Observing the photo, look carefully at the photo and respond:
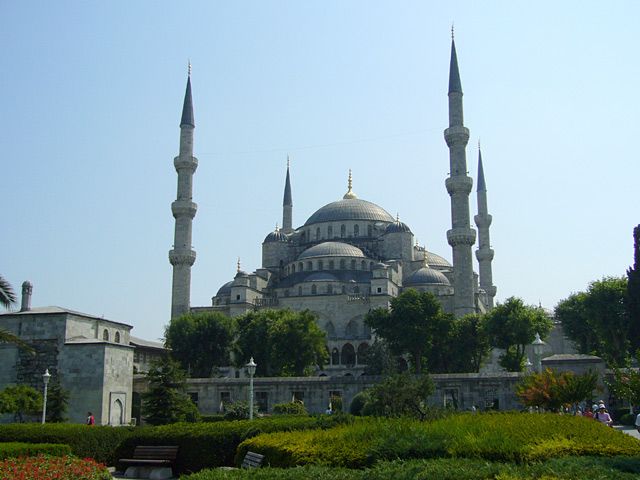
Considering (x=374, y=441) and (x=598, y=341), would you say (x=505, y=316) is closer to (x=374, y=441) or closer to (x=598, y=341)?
(x=598, y=341)

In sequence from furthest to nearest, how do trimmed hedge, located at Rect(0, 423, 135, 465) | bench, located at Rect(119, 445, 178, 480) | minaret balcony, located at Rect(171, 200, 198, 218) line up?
minaret balcony, located at Rect(171, 200, 198, 218)
trimmed hedge, located at Rect(0, 423, 135, 465)
bench, located at Rect(119, 445, 178, 480)

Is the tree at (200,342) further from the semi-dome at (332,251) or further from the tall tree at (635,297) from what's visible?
the tall tree at (635,297)

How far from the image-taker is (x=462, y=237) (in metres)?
42.6

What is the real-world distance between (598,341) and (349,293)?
18.3 m

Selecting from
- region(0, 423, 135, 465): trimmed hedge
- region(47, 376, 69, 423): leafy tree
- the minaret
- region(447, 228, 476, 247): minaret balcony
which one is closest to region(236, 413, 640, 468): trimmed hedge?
region(0, 423, 135, 465): trimmed hedge

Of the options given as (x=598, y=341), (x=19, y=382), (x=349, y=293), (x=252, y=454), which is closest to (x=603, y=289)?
(x=598, y=341)

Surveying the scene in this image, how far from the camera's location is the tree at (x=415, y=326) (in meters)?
37.4

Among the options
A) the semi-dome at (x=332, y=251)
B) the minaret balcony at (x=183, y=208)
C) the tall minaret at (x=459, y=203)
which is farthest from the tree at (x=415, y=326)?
the semi-dome at (x=332, y=251)

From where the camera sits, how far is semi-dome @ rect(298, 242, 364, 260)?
5550 cm

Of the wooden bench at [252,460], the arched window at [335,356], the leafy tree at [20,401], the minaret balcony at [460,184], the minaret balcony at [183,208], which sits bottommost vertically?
the wooden bench at [252,460]

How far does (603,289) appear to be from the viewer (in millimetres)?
36062

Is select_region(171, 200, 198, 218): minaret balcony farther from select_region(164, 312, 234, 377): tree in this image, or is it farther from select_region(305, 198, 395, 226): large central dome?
select_region(305, 198, 395, 226): large central dome

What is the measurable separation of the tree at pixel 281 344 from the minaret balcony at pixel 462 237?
10019mm

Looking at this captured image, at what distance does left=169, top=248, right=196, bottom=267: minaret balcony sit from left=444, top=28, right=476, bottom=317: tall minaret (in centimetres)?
1603
